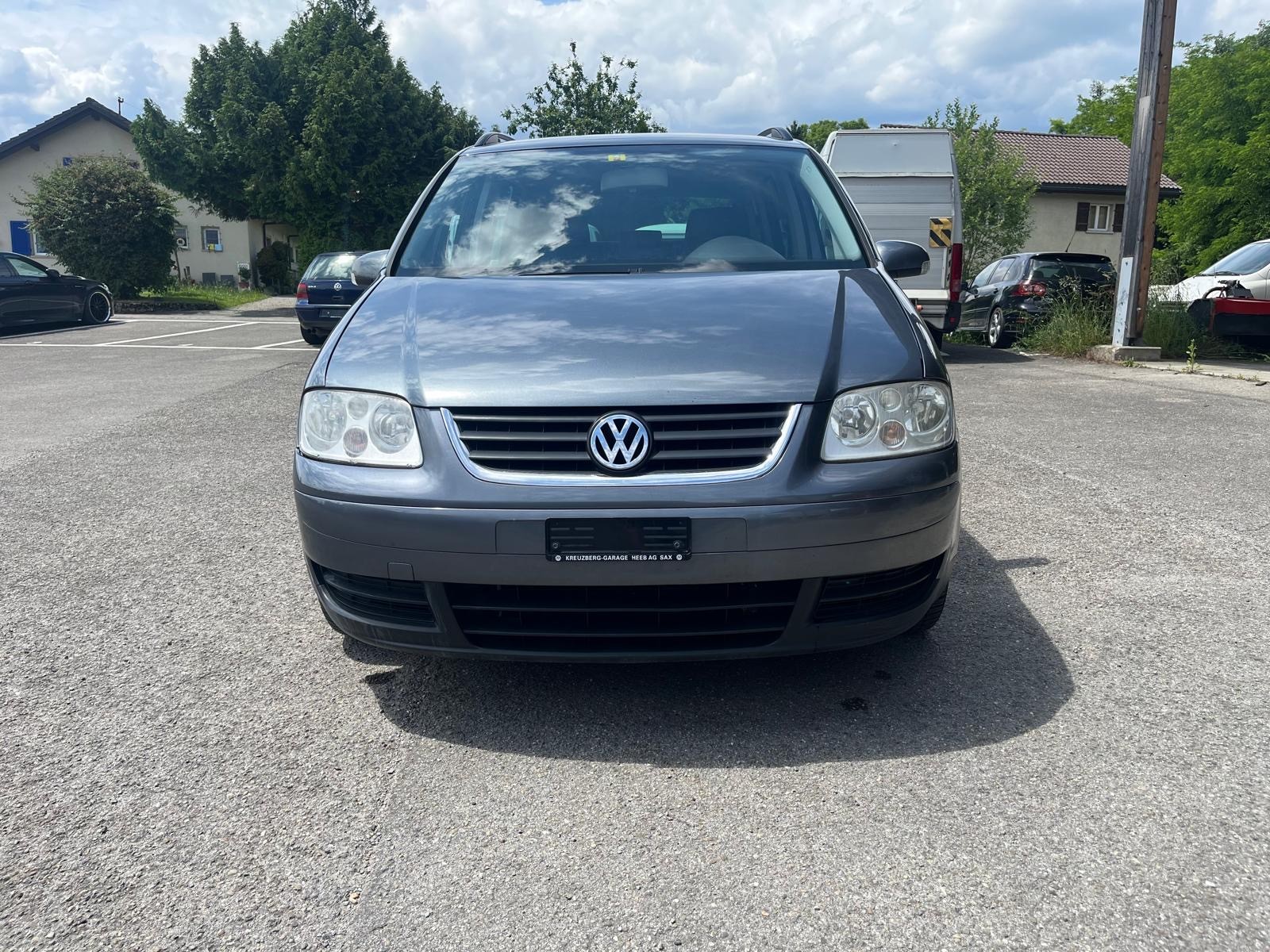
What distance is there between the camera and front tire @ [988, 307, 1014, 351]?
15.9m

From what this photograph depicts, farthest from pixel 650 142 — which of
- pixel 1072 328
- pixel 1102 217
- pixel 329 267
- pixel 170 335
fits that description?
pixel 1102 217

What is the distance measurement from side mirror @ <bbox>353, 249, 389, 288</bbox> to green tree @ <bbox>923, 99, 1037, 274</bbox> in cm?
2508

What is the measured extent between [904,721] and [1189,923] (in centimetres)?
96

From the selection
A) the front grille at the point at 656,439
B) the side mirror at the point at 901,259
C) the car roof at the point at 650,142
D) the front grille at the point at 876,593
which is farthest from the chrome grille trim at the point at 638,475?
the car roof at the point at 650,142

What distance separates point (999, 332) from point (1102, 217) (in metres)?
31.4

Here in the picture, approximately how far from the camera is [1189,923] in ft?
6.48

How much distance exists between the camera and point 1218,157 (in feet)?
115

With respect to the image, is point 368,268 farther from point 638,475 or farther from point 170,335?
point 170,335

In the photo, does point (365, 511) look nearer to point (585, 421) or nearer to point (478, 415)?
point (478, 415)

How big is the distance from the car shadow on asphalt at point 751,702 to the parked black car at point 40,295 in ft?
62.4

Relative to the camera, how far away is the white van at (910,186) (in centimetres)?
1421

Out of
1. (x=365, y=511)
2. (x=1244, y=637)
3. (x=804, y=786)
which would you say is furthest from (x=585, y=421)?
(x=1244, y=637)

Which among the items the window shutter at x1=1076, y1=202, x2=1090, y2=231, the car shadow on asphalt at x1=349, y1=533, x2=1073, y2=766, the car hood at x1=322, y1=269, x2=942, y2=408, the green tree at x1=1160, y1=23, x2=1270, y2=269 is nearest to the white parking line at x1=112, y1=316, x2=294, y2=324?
the car hood at x1=322, y1=269, x2=942, y2=408

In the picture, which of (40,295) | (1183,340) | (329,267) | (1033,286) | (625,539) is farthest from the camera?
(40,295)
